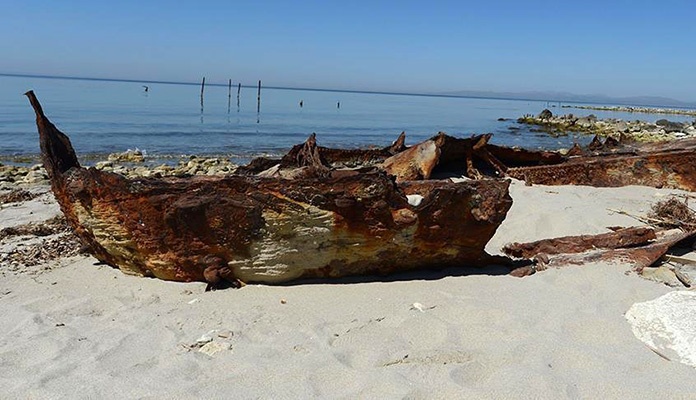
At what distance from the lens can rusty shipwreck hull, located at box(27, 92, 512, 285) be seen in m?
3.51

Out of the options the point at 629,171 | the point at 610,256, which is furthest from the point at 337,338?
the point at 629,171

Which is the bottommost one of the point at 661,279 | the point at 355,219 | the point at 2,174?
the point at 2,174

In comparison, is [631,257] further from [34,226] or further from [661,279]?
[34,226]

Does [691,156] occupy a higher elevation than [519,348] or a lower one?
higher

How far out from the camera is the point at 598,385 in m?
2.41

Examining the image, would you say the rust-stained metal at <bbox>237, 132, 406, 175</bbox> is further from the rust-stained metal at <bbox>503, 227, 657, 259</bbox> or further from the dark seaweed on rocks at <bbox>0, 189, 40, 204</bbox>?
the dark seaweed on rocks at <bbox>0, 189, 40, 204</bbox>

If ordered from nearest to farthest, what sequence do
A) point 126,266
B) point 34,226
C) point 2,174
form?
point 126,266 < point 34,226 < point 2,174

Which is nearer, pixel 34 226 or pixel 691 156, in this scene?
pixel 34 226

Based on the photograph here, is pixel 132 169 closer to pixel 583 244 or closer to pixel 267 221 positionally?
pixel 267 221

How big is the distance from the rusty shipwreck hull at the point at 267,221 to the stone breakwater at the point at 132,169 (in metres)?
5.60

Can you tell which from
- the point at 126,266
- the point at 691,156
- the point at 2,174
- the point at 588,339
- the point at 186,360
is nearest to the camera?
the point at 186,360

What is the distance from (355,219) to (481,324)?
106cm

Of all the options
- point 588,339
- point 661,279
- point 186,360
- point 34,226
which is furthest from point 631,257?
point 34,226

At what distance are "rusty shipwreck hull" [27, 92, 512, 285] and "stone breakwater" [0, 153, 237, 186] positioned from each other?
560 cm
